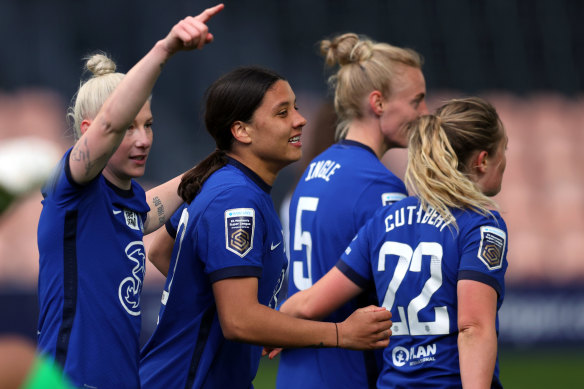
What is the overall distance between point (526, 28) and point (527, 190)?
2464mm

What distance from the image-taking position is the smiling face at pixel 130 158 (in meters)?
2.75

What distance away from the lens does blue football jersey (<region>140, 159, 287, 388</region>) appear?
2668 mm

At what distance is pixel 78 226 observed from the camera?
8.24 feet

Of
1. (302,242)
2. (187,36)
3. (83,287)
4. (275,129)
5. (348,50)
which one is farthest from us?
(348,50)

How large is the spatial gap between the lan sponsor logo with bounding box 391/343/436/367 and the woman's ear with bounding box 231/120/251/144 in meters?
0.89

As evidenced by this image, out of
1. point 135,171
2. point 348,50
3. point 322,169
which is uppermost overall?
point 348,50

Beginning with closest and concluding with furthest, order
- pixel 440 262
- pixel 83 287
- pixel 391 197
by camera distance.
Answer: pixel 83 287
pixel 440 262
pixel 391 197

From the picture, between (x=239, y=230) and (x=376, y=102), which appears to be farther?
(x=376, y=102)

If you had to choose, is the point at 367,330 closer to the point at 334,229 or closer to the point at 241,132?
the point at 334,229

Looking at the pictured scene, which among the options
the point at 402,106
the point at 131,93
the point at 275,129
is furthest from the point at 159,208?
the point at 402,106

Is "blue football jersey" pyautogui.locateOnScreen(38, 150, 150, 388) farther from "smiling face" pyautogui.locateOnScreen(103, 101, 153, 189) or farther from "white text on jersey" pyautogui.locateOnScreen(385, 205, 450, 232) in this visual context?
"white text on jersey" pyautogui.locateOnScreen(385, 205, 450, 232)

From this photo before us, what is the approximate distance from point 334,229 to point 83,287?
109 cm

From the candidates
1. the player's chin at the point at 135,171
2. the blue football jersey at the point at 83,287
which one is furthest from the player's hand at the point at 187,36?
the player's chin at the point at 135,171

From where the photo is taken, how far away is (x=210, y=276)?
2.65m
